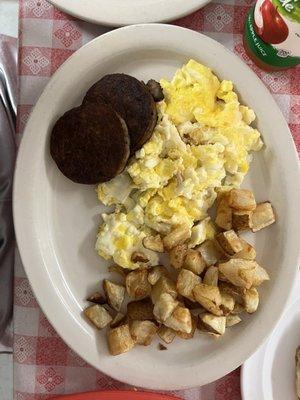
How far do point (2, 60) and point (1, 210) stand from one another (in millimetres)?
353

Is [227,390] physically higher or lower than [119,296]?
lower

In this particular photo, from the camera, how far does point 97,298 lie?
1.25 m

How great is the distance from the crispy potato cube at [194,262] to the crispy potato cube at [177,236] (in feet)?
0.11

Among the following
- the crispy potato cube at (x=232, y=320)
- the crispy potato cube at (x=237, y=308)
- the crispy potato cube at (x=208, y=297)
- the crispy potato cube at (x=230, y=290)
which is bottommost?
the crispy potato cube at (x=232, y=320)

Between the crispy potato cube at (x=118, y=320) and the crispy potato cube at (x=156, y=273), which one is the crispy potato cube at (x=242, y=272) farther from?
the crispy potato cube at (x=118, y=320)

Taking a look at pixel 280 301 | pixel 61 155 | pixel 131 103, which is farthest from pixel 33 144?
pixel 280 301

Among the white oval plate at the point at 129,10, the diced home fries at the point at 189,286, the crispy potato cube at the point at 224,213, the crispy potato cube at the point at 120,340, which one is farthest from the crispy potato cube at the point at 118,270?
the white oval plate at the point at 129,10

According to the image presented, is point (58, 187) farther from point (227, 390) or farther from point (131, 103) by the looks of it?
point (227, 390)

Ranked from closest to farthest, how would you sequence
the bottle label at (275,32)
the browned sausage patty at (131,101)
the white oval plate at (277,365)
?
the bottle label at (275,32)
the browned sausage patty at (131,101)
the white oval plate at (277,365)

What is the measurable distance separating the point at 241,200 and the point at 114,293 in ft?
1.03

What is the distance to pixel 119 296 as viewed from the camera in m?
1.25

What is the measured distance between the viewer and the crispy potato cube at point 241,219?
3.96ft

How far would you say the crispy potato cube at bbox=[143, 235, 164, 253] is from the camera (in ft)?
3.95

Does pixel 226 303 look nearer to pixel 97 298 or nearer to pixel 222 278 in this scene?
pixel 222 278
